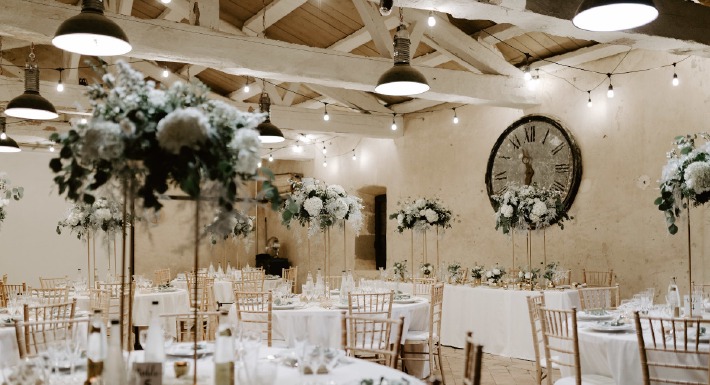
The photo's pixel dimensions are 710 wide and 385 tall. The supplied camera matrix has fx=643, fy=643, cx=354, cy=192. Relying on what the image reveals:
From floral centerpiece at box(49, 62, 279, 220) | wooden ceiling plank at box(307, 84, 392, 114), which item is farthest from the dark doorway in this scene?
floral centerpiece at box(49, 62, 279, 220)

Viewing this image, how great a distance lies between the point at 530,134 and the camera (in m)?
9.05

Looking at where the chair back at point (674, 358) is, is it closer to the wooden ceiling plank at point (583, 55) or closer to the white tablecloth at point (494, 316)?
the white tablecloth at point (494, 316)

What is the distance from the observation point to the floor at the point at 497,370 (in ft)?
21.2

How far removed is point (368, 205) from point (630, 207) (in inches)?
233

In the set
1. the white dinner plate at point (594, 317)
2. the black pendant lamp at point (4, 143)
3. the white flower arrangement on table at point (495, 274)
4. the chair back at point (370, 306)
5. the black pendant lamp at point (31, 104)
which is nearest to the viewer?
the white dinner plate at point (594, 317)

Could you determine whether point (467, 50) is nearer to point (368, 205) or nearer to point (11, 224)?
point (368, 205)

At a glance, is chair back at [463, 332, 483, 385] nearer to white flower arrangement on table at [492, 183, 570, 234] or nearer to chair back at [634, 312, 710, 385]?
chair back at [634, 312, 710, 385]

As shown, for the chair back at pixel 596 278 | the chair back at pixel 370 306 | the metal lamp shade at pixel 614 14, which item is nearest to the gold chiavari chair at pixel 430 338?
the chair back at pixel 370 306

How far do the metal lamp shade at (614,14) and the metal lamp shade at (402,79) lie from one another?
4.77ft

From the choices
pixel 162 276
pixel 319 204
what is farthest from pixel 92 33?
pixel 162 276

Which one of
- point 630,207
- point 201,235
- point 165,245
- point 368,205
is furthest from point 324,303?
point 165,245

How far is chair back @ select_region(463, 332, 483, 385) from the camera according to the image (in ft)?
7.24

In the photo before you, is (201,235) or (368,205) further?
(368,205)

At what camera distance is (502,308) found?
7.68 meters
